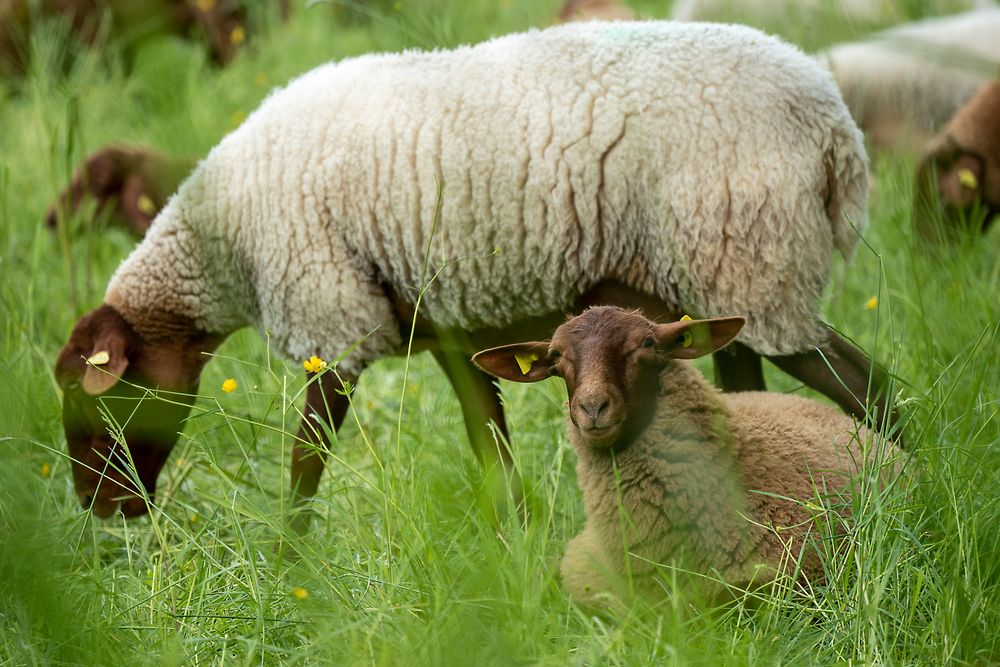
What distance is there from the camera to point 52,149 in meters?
4.72

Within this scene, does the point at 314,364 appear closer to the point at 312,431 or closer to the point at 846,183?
the point at 312,431

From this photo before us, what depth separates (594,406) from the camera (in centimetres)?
269

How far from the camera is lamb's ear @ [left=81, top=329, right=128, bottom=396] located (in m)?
3.73

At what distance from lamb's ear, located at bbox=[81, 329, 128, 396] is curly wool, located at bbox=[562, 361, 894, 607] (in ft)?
5.54

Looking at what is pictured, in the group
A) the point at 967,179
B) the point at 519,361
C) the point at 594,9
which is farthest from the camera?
the point at 594,9

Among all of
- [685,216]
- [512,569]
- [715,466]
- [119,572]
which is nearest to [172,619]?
[119,572]

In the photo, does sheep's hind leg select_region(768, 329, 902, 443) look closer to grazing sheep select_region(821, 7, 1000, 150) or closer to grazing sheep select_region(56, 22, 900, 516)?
grazing sheep select_region(56, 22, 900, 516)

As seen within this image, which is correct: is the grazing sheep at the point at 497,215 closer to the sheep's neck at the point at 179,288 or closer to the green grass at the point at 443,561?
the sheep's neck at the point at 179,288

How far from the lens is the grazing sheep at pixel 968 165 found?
5.36 meters

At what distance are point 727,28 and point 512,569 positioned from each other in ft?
6.07

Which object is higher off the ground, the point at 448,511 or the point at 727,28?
the point at 727,28

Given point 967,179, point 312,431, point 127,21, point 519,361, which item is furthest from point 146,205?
point 967,179

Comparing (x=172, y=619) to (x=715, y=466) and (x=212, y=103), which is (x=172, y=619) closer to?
(x=715, y=466)

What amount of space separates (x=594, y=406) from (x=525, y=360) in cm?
33
